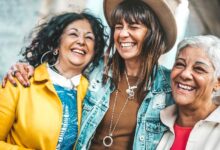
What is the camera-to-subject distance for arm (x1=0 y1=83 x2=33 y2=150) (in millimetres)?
1866

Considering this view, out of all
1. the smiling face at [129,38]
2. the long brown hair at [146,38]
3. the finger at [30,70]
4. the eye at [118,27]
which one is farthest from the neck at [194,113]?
the finger at [30,70]

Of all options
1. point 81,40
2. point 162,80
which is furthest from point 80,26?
point 162,80

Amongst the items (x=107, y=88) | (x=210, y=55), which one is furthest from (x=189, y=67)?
(x=107, y=88)

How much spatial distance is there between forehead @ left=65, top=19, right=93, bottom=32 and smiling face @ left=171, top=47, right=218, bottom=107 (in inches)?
19.4

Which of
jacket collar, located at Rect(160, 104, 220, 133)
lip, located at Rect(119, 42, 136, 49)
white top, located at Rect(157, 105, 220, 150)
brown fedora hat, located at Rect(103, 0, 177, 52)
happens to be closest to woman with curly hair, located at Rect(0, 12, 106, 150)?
lip, located at Rect(119, 42, 136, 49)

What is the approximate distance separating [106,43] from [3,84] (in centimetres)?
54

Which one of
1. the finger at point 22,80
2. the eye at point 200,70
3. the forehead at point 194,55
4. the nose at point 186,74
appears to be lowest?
the finger at point 22,80

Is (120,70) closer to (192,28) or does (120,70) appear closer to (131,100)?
(131,100)

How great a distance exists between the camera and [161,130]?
75.6 inches

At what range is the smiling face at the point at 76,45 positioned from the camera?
2.01 m

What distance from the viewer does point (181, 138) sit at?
1.83 meters

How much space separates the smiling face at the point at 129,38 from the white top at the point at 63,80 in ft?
0.86

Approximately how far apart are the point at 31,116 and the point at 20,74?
0.22 meters

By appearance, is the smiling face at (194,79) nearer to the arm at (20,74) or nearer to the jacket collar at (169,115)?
the jacket collar at (169,115)
